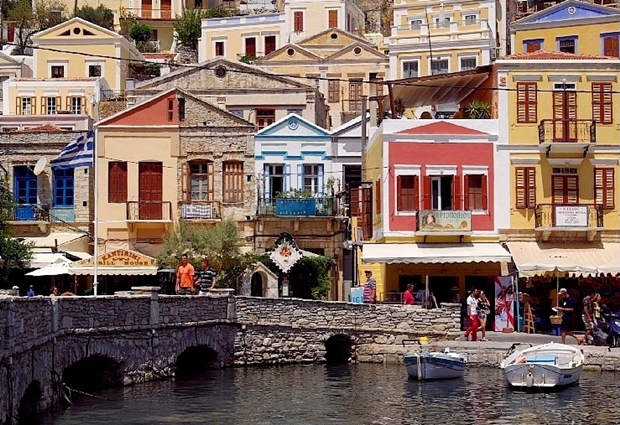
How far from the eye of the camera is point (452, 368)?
36.7 m

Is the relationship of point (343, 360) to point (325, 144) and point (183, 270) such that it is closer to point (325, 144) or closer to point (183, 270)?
point (183, 270)

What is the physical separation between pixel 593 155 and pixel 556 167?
1.37 metres

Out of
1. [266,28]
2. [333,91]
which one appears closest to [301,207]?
[333,91]

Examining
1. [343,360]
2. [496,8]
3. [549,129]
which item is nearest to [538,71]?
[549,129]

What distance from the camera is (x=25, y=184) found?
174 ft

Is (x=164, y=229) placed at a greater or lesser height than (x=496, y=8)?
lesser

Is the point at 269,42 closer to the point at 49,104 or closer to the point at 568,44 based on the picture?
the point at 49,104

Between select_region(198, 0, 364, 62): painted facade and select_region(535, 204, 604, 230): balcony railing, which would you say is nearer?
select_region(535, 204, 604, 230): balcony railing

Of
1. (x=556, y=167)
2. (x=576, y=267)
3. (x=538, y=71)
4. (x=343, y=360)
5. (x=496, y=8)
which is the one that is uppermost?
(x=496, y=8)

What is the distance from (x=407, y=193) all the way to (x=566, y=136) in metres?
5.82

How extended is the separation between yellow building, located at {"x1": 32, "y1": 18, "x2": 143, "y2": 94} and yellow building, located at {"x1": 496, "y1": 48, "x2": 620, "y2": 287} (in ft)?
120

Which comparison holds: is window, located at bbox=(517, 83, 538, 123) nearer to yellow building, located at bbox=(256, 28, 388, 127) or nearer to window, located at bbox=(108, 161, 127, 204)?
window, located at bbox=(108, 161, 127, 204)

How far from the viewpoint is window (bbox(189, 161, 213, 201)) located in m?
52.5

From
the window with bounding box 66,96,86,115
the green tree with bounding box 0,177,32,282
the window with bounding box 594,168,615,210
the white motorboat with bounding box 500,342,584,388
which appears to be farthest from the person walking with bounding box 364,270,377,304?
the window with bounding box 66,96,86,115
